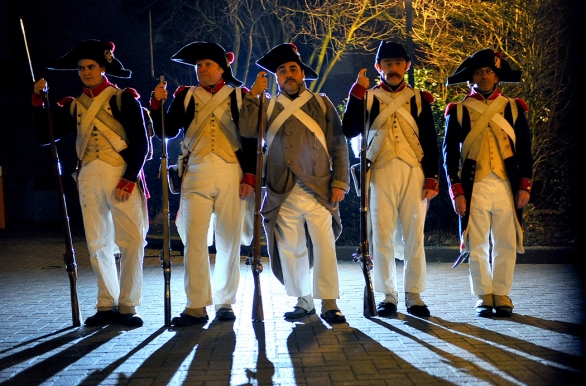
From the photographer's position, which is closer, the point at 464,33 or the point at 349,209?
the point at 349,209

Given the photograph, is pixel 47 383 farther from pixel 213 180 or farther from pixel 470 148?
pixel 470 148

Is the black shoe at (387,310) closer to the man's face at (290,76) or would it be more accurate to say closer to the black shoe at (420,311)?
the black shoe at (420,311)

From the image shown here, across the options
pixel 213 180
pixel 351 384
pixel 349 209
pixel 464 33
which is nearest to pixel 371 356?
pixel 351 384

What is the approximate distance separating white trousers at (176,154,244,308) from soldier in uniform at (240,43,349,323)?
329 millimetres

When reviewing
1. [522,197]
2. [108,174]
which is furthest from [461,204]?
[108,174]

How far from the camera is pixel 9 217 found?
60.1ft

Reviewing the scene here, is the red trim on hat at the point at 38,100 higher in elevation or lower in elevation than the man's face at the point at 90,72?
lower

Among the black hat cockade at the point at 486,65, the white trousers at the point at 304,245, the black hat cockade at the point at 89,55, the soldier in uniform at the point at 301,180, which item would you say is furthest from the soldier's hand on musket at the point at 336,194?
the black hat cockade at the point at 89,55

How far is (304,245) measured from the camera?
21.2ft

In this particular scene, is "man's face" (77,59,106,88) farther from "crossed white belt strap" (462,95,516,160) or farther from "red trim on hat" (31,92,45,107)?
"crossed white belt strap" (462,95,516,160)

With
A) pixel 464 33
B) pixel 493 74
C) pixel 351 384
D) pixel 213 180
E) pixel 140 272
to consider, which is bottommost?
pixel 351 384

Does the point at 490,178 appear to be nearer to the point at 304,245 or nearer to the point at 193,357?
the point at 304,245

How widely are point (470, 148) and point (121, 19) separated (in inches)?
541

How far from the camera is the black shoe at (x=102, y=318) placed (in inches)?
243
